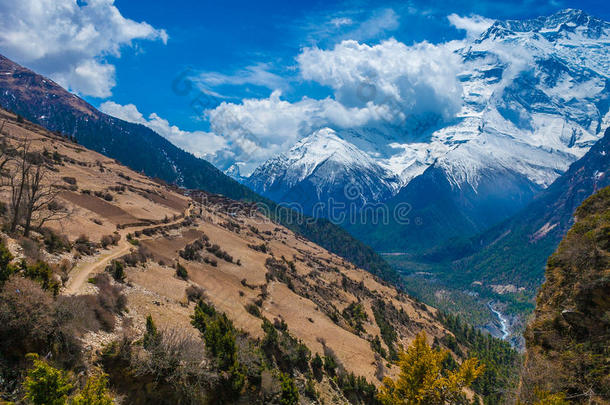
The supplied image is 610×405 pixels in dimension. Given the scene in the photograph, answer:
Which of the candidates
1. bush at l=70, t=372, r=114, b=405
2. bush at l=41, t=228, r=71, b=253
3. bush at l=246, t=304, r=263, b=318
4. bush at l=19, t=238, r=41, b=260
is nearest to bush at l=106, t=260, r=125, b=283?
bush at l=41, t=228, r=71, b=253

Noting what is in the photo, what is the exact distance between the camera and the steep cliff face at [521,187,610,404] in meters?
22.1

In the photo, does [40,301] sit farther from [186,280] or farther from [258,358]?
[186,280]

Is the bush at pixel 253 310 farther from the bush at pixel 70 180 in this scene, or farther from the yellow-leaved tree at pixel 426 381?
the bush at pixel 70 180

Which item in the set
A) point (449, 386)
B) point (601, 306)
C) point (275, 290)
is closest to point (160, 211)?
point (275, 290)

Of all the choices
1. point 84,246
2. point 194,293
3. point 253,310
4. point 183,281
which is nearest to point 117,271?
point 84,246

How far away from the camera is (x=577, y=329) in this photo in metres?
25.8

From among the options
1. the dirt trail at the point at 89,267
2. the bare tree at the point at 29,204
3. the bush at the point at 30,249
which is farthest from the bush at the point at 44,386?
the bare tree at the point at 29,204

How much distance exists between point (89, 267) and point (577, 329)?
38.0 m

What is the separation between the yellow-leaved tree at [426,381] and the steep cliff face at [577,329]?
186 inches

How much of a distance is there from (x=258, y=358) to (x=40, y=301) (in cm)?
1404

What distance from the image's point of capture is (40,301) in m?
15.5

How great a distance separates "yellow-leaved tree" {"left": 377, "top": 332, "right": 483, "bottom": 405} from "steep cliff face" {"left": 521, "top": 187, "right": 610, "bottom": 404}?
4726mm

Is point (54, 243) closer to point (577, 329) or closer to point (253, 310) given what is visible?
point (253, 310)

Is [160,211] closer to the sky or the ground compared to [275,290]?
closer to the sky
